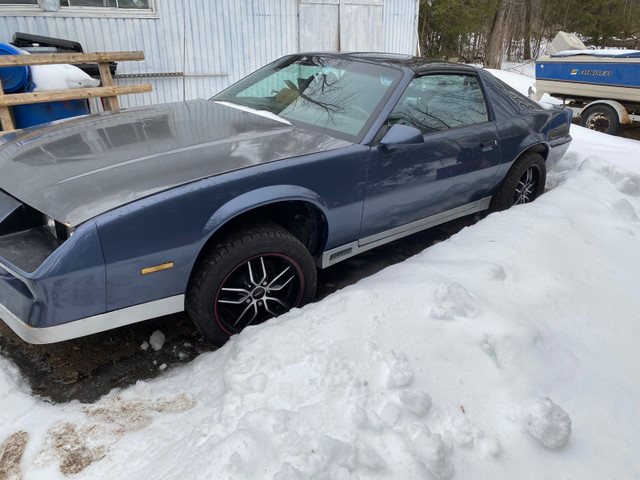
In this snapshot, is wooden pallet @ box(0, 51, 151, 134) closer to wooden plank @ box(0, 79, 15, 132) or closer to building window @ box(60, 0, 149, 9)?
wooden plank @ box(0, 79, 15, 132)

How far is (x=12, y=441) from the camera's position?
2.04m

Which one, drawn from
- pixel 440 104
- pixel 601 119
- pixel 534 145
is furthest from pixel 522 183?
pixel 601 119

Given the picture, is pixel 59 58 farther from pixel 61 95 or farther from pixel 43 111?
pixel 43 111

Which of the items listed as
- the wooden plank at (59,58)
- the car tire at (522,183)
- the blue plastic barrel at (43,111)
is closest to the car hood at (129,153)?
the car tire at (522,183)

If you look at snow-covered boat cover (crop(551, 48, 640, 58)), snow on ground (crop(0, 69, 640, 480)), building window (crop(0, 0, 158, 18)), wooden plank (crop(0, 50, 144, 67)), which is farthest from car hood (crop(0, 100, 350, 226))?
snow-covered boat cover (crop(551, 48, 640, 58))

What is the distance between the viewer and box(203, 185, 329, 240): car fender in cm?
242

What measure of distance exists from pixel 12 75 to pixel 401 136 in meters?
4.61

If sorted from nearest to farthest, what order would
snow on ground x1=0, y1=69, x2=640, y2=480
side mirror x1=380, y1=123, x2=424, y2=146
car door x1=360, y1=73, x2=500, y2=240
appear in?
snow on ground x1=0, y1=69, x2=640, y2=480
side mirror x1=380, y1=123, x2=424, y2=146
car door x1=360, y1=73, x2=500, y2=240

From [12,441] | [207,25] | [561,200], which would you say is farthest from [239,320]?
[207,25]

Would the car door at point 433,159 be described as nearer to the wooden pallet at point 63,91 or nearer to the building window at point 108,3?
the wooden pallet at point 63,91

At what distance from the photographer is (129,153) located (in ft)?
8.61

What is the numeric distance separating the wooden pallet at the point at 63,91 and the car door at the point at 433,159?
3.86 meters

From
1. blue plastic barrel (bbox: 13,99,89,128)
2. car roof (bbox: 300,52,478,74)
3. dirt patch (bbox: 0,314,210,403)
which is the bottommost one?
dirt patch (bbox: 0,314,210,403)

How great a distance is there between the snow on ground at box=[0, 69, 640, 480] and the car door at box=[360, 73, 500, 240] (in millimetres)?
486
